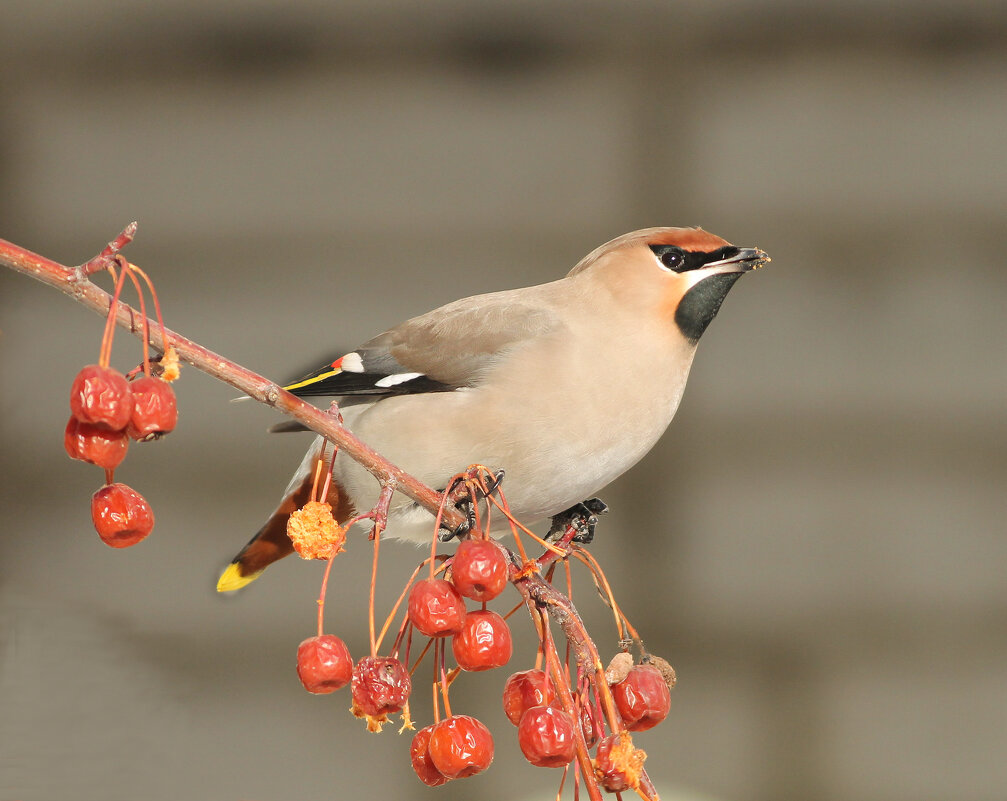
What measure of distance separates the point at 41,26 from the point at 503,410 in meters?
2.07

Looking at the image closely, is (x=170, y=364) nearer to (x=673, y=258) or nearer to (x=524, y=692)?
(x=524, y=692)

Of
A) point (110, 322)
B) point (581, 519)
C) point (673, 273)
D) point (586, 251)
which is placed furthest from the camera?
point (586, 251)

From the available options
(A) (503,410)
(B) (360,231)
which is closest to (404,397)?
(A) (503,410)

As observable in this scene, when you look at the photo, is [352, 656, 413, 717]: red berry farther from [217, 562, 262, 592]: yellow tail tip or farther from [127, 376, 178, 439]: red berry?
[217, 562, 262, 592]: yellow tail tip

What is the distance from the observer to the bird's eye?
117 centimetres

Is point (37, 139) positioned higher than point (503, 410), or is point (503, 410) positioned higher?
point (37, 139)

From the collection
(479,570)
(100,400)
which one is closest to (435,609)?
(479,570)

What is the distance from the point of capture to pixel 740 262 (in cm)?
109

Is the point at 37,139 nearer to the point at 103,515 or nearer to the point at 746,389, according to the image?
the point at 746,389

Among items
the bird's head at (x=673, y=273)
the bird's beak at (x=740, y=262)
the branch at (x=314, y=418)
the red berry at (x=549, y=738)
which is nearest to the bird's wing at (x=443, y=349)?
the bird's head at (x=673, y=273)

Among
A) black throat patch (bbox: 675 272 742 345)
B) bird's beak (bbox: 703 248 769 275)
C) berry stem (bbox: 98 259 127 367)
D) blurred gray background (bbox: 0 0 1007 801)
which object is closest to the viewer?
berry stem (bbox: 98 259 127 367)

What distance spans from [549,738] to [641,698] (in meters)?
0.10

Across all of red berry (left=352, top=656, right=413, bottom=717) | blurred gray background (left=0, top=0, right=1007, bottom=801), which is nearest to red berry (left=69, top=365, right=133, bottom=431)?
red berry (left=352, top=656, right=413, bottom=717)

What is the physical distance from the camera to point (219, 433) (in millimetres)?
2652
